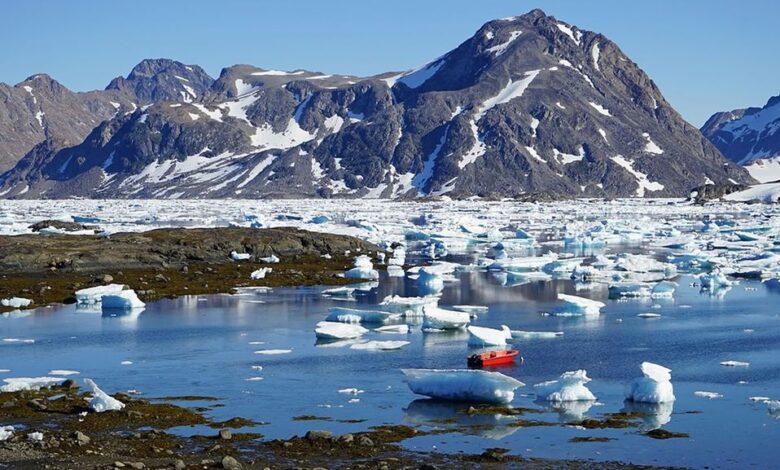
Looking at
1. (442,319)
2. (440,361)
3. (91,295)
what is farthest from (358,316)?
(91,295)

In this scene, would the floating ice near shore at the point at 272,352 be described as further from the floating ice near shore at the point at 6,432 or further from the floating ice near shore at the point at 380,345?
the floating ice near shore at the point at 6,432

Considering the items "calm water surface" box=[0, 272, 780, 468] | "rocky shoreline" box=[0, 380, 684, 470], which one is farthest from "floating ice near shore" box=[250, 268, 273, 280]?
"rocky shoreline" box=[0, 380, 684, 470]

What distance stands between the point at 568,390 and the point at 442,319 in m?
8.51

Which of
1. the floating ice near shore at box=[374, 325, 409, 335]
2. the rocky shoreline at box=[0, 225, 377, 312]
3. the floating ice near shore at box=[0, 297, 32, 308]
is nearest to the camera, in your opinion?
the floating ice near shore at box=[374, 325, 409, 335]

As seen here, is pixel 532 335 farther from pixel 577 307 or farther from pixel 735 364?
pixel 735 364

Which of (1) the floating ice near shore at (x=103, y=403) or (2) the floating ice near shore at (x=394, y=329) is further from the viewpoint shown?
(2) the floating ice near shore at (x=394, y=329)

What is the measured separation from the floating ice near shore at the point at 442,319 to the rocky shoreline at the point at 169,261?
11792 mm

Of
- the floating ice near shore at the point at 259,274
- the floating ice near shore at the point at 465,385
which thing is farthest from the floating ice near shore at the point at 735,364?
the floating ice near shore at the point at 259,274

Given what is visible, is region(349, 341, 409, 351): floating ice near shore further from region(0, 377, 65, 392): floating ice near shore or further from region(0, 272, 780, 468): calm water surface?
region(0, 377, 65, 392): floating ice near shore

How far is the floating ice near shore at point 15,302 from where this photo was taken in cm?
3312

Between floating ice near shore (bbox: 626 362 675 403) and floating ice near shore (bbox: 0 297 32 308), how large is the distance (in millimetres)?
21176

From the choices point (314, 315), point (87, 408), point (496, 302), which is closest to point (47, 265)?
point (314, 315)

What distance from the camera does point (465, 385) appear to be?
18.8 metres

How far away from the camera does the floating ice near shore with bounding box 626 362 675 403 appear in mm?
18734
